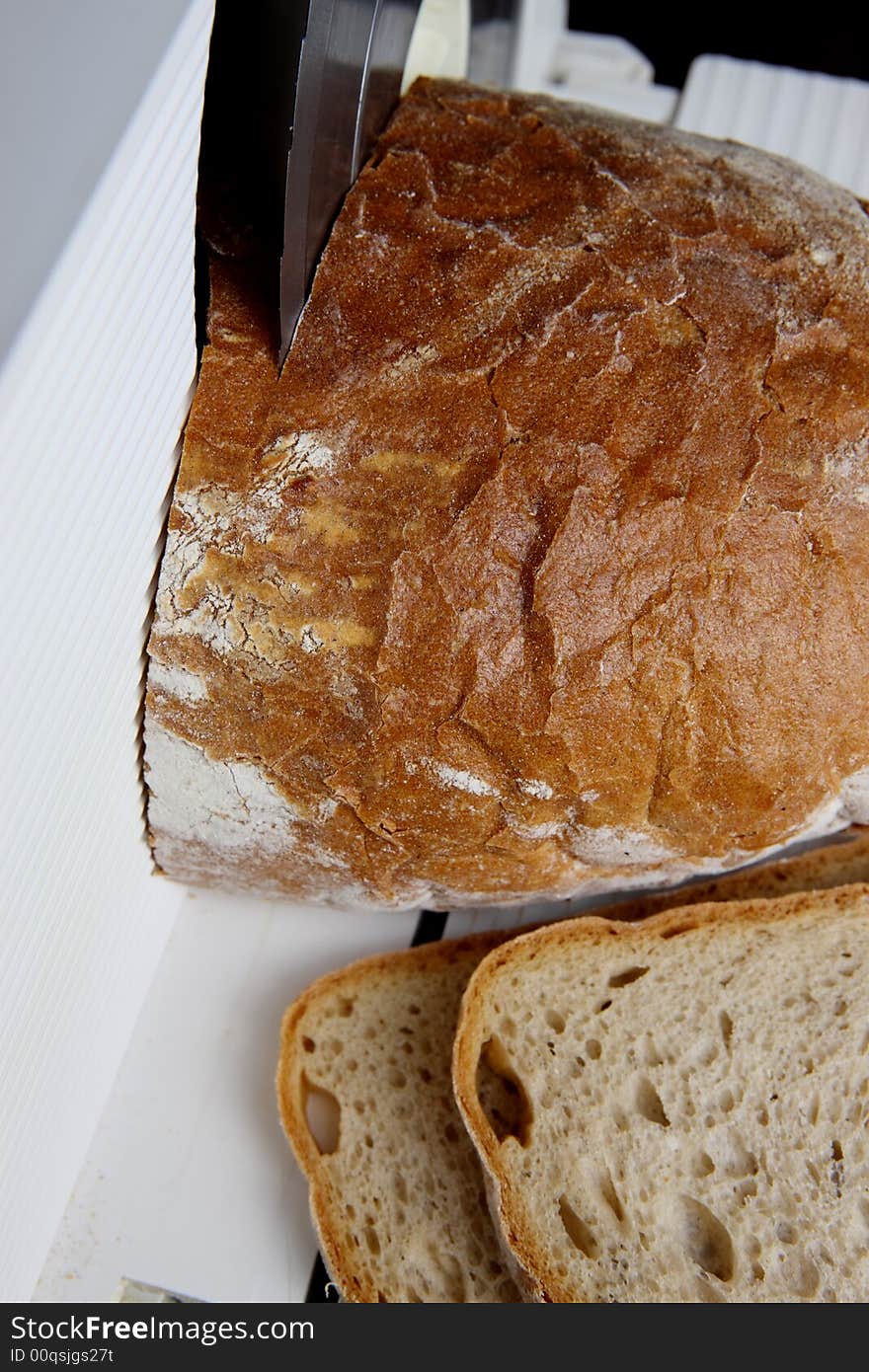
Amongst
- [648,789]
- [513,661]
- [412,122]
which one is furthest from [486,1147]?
[412,122]

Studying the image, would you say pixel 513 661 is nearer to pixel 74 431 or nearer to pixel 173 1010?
pixel 74 431

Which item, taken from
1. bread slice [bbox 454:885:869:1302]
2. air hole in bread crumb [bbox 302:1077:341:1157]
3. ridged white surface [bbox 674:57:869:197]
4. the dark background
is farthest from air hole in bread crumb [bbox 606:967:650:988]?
the dark background

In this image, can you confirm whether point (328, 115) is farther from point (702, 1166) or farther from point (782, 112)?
point (782, 112)

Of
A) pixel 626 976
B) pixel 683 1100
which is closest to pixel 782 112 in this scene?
pixel 626 976

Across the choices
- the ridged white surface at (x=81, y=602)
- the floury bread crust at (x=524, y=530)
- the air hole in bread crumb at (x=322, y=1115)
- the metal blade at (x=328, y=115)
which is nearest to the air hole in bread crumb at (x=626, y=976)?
the floury bread crust at (x=524, y=530)

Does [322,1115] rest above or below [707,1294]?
below
